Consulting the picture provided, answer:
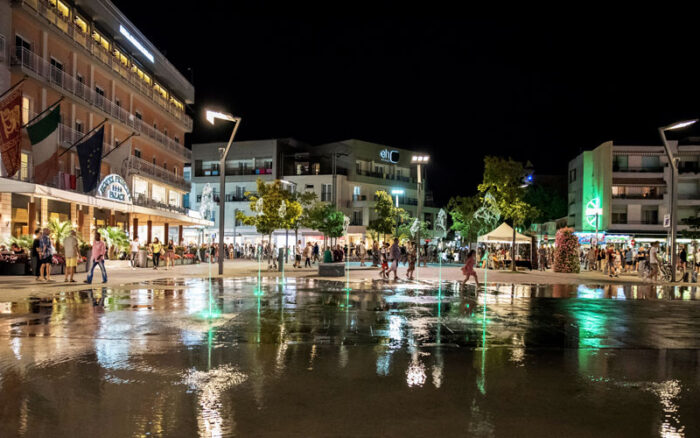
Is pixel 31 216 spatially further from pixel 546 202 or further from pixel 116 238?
pixel 546 202

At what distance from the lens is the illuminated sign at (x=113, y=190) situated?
29.4m

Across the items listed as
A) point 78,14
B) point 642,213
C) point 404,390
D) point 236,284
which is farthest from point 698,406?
point 642,213

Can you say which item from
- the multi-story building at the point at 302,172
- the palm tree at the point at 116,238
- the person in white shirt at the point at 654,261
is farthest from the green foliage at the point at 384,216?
the person in white shirt at the point at 654,261

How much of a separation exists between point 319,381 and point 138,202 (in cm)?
3452

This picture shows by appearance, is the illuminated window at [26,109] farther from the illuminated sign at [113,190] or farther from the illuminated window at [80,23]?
the illuminated window at [80,23]

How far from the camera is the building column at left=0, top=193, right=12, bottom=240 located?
25438 mm

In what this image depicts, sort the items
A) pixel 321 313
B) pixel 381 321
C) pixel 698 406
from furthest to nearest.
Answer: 1. pixel 321 313
2. pixel 381 321
3. pixel 698 406

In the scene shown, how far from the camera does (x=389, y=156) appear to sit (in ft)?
233

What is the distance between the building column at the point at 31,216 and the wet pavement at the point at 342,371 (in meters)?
16.6

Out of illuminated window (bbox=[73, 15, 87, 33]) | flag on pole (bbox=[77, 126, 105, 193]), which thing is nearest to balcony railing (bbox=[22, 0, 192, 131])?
illuminated window (bbox=[73, 15, 87, 33])

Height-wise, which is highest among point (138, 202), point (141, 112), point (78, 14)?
point (78, 14)

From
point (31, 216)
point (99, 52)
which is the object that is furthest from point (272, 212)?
point (99, 52)

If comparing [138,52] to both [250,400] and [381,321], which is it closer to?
[381,321]

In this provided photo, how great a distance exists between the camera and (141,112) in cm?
4225
